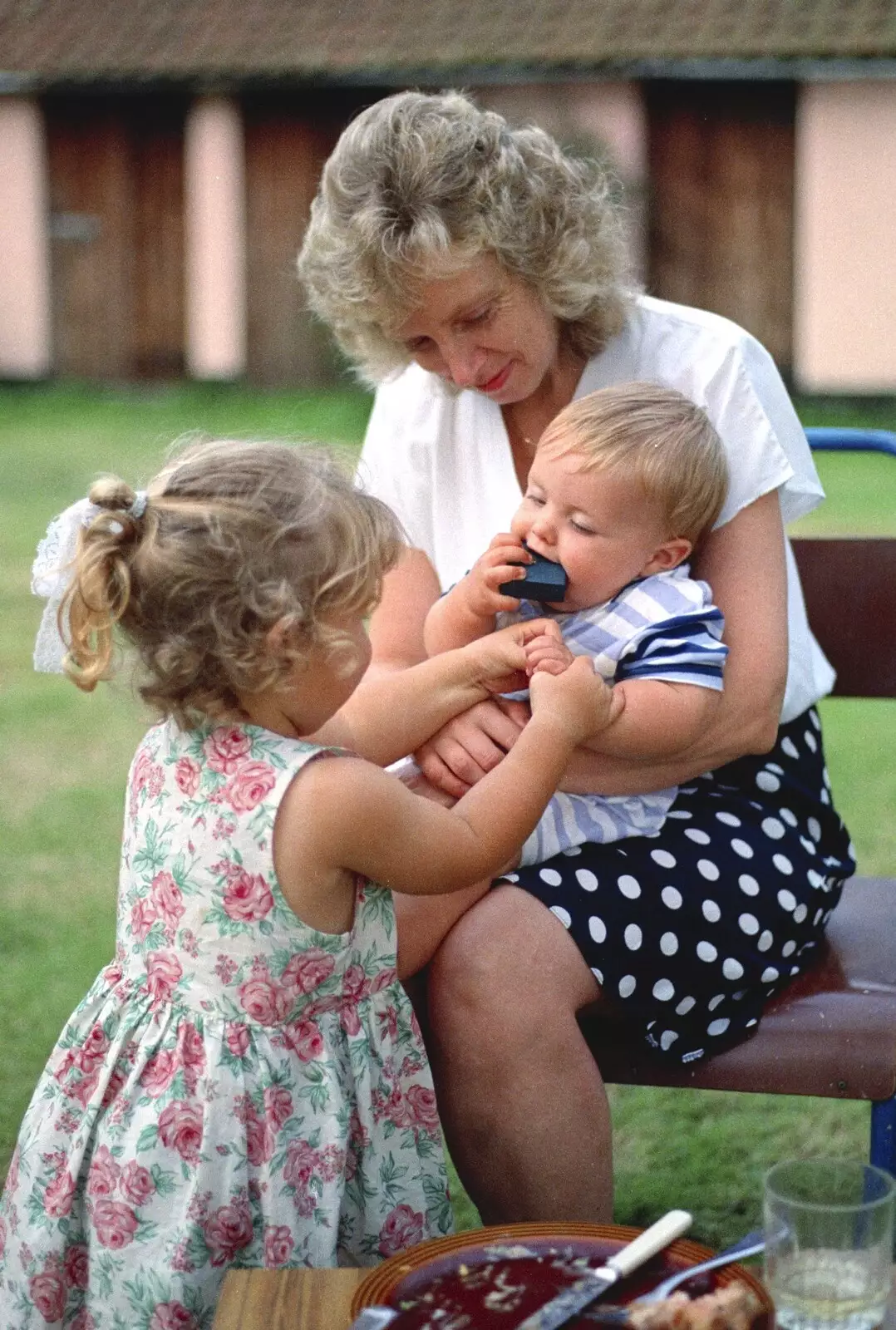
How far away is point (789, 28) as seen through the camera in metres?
14.4

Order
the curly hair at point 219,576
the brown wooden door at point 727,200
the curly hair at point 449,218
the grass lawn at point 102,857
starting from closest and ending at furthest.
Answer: the curly hair at point 219,576, the curly hair at point 449,218, the grass lawn at point 102,857, the brown wooden door at point 727,200

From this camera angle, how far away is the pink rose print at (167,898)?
204 cm

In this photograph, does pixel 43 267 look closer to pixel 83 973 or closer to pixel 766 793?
pixel 83 973

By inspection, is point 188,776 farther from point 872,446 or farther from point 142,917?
point 872,446

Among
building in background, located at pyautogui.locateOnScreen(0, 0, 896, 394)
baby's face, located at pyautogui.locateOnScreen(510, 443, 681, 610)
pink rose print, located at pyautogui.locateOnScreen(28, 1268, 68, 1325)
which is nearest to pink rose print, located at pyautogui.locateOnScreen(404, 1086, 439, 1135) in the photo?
pink rose print, located at pyautogui.locateOnScreen(28, 1268, 68, 1325)

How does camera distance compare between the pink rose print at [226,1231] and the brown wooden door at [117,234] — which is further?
the brown wooden door at [117,234]

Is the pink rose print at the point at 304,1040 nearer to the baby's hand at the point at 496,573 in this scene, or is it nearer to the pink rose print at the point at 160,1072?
the pink rose print at the point at 160,1072

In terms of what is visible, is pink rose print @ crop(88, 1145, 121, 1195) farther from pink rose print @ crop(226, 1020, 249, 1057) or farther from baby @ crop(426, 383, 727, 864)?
baby @ crop(426, 383, 727, 864)

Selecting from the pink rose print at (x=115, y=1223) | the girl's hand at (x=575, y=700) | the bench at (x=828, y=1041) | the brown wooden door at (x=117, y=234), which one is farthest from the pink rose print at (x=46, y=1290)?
the brown wooden door at (x=117, y=234)

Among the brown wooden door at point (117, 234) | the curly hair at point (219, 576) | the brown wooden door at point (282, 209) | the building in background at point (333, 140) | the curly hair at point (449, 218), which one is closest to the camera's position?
the curly hair at point (219, 576)

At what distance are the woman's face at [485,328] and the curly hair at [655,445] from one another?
18 cm

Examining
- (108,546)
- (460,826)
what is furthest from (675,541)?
(108,546)

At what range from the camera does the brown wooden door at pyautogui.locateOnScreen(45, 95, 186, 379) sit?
15.8m

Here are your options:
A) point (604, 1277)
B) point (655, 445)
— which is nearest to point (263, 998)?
point (604, 1277)
